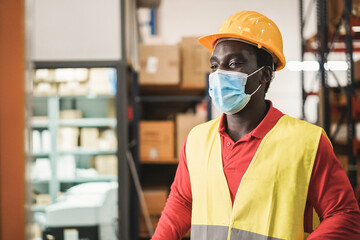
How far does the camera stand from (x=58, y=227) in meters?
3.85

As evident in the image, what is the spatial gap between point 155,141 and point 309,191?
352cm

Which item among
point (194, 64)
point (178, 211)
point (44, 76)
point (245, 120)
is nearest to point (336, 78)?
point (194, 64)

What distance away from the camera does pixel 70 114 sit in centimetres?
489

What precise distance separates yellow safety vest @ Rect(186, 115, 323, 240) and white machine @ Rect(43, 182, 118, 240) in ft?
8.97

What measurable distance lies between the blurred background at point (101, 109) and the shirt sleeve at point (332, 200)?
2.28m

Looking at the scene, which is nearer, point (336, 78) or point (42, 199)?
point (336, 78)

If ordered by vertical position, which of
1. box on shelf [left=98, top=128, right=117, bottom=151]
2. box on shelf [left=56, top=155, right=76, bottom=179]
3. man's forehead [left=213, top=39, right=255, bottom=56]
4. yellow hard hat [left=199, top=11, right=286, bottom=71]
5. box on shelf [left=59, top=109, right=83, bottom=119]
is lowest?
box on shelf [left=56, top=155, right=76, bottom=179]

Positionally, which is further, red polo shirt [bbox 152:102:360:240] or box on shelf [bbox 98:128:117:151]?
box on shelf [bbox 98:128:117:151]

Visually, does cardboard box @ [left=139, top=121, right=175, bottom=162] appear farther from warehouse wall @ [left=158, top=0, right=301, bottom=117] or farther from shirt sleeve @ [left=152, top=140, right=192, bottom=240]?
warehouse wall @ [left=158, top=0, right=301, bottom=117]

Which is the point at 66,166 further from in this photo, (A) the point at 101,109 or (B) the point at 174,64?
(B) the point at 174,64

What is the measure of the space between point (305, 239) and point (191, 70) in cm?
366

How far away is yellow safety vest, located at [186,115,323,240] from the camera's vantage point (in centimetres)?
119

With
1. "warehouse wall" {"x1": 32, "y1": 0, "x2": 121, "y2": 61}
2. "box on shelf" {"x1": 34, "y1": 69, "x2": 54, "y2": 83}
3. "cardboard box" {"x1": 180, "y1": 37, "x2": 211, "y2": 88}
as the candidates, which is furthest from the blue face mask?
"box on shelf" {"x1": 34, "y1": 69, "x2": 54, "y2": 83}

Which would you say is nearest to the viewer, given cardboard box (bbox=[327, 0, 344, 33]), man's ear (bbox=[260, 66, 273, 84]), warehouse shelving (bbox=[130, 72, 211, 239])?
man's ear (bbox=[260, 66, 273, 84])
